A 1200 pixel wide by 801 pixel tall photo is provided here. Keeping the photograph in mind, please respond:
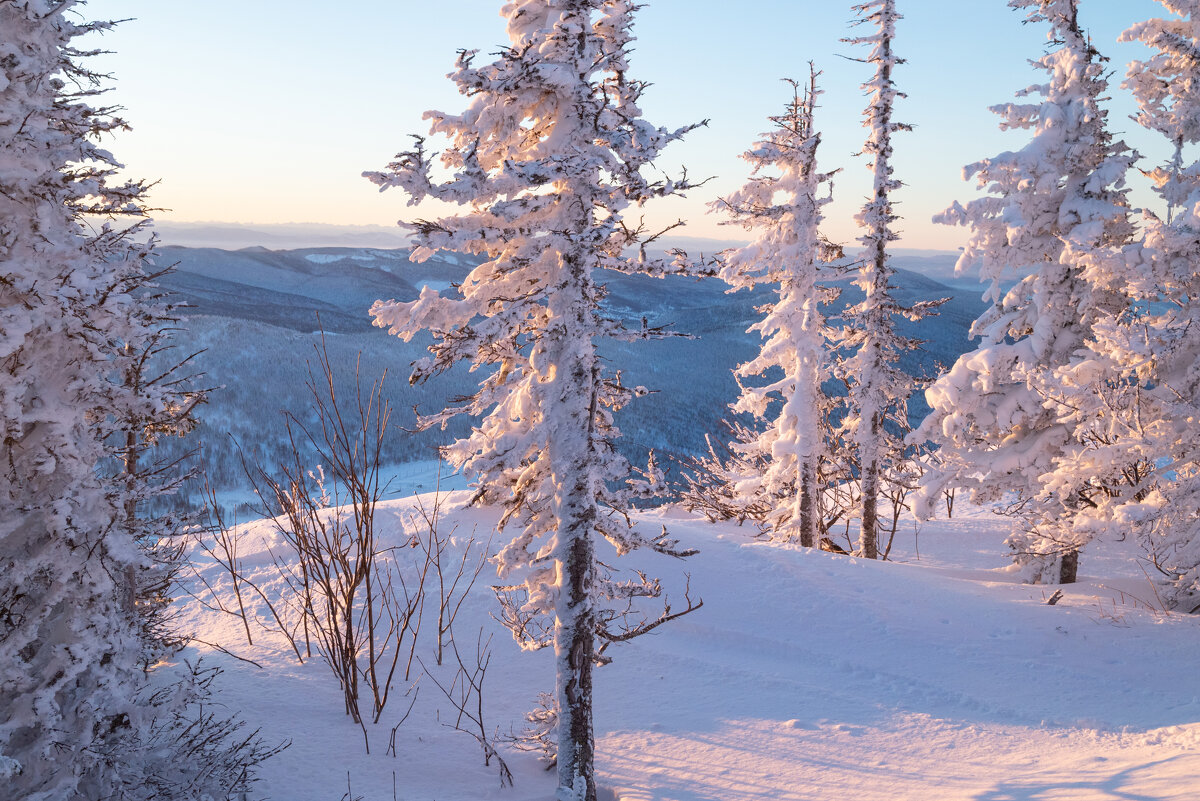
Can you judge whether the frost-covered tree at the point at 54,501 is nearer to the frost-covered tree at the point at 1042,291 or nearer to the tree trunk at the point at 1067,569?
the frost-covered tree at the point at 1042,291

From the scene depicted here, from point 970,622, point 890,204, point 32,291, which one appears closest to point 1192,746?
point 970,622

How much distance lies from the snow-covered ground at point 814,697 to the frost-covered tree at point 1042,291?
6.82 feet

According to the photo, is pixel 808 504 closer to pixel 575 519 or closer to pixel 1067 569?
pixel 1067 569

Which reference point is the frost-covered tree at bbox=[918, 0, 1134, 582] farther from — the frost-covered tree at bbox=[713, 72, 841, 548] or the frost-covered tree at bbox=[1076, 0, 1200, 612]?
the frost-covered tree at bbox=[713, 72, 841, 548]

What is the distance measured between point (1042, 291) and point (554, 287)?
11.4 metres

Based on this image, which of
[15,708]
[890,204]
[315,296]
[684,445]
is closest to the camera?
[15,708]

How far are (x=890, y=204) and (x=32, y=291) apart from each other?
17245 mm

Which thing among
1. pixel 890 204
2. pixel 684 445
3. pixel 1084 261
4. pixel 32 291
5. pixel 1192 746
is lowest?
pixel 684 445

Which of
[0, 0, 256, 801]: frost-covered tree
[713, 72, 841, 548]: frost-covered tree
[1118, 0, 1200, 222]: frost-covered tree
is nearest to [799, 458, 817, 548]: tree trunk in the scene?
[713, 72, 841, 548]: frost-covered tree

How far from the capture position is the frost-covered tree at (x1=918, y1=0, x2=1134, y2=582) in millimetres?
13141

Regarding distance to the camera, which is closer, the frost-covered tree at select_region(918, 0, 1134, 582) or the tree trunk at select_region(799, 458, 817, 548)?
→ the frost-covered tree at select_region(918, 0, 1134, 582)

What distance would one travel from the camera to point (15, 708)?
5262 millimetres

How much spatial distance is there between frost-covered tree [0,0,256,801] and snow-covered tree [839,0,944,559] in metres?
15.7

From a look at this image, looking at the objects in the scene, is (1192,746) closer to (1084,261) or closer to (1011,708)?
(1011,708)
